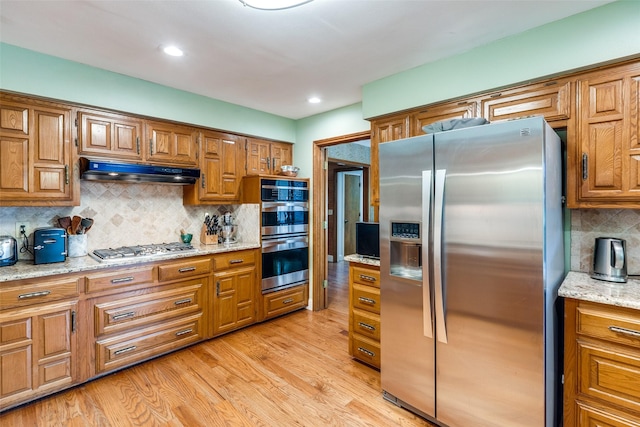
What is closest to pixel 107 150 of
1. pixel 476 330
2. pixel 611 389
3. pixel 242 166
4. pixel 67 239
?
pixel 67 239

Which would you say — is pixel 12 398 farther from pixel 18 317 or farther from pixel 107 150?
pixel 107 150

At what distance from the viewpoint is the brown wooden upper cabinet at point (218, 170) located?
3.42 metres

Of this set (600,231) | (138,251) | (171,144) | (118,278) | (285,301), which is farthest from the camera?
(285,301)

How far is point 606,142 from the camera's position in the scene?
1867mm

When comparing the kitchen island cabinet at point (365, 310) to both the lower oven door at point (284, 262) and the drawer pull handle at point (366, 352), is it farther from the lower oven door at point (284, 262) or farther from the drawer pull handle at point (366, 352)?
the lower oven door at point (284, 262)

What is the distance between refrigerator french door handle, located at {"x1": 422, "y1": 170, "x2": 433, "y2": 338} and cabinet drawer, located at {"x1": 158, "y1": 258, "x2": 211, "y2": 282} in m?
2.14

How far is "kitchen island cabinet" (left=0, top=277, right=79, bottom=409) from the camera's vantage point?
2078 millimetres

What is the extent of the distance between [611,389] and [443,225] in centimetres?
112

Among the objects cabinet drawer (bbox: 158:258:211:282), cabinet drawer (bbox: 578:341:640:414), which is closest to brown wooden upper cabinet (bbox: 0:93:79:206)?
cabinet drawer (bbox: 158:258:211:282)

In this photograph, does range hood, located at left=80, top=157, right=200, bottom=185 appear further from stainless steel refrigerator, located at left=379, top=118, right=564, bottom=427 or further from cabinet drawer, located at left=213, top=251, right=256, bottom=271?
stainless steel refrigerator, located at left=379, top=118, right=564, bottom=427

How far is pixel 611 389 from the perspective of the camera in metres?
1.55

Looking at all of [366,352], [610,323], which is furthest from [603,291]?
[366,352]

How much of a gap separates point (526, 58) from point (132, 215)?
3689mm

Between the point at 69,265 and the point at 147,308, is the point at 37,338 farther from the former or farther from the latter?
the point at 147,308
